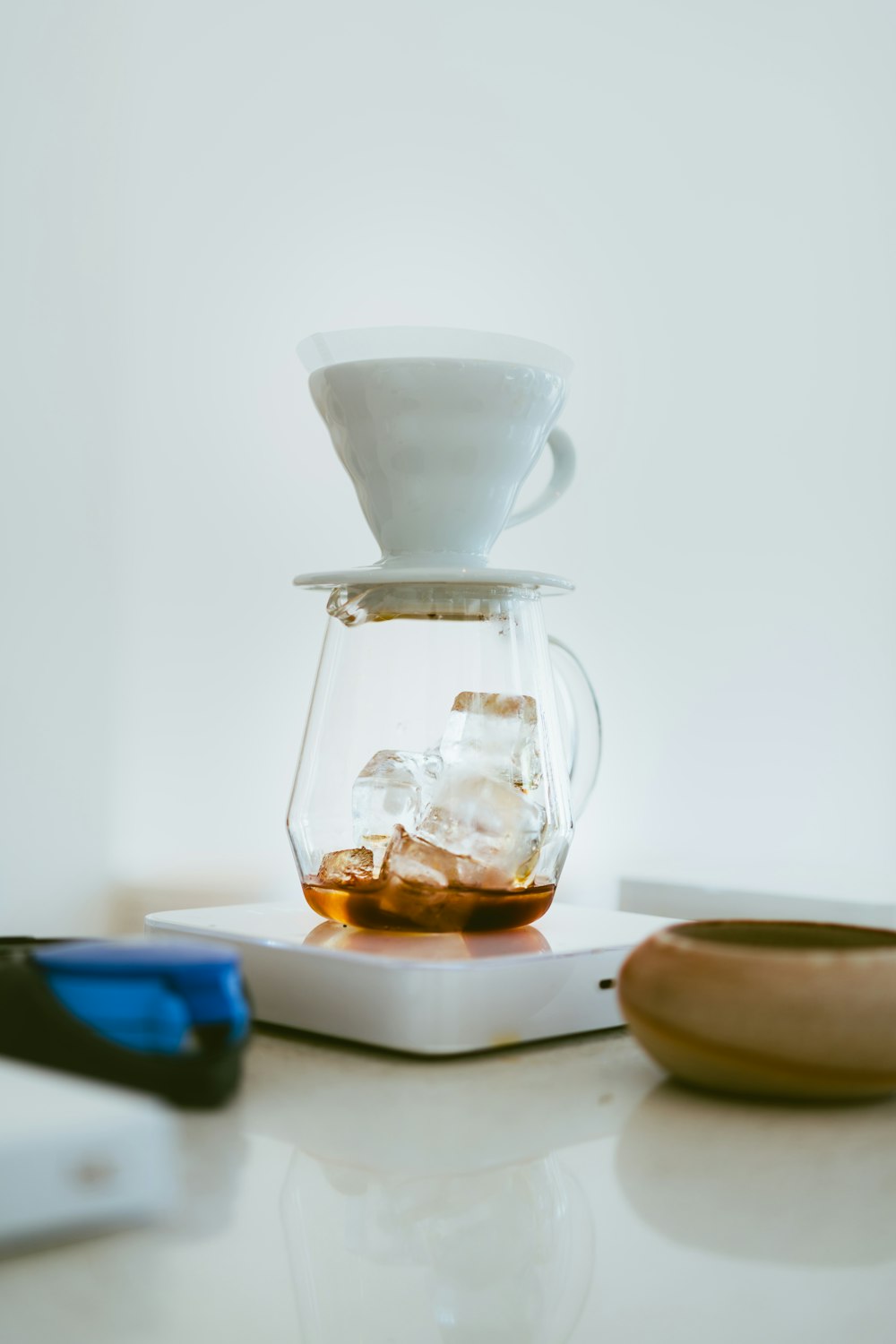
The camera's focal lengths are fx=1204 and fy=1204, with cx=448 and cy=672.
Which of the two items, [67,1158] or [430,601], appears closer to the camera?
[67,1158]

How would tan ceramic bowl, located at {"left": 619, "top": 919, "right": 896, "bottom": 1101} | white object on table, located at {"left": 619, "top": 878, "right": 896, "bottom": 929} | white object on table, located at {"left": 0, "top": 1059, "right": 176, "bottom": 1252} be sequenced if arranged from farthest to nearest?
white object on table, located at {"left": 619, "top": 878, "right": 896, "bottom": 929}
tan ceramic bowl, located at {"left": 619, "top": 919, "right": 896, "bottom": 1101}
white object on table, located at {"left": 0, "top": 1059, "right": 176, "bottom": 1252}

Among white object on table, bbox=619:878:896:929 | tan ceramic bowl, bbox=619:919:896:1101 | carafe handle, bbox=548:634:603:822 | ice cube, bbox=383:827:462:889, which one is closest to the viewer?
tan ceramic bowl, bbox=619:919:896:1101

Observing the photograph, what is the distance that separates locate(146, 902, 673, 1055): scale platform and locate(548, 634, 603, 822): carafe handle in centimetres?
13

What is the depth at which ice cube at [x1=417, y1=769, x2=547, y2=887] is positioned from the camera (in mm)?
522

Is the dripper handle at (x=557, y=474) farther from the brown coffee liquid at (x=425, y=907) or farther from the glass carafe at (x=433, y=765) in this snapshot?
the brown coffee liquid at (x=425, y=907)

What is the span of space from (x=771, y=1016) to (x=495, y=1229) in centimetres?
11

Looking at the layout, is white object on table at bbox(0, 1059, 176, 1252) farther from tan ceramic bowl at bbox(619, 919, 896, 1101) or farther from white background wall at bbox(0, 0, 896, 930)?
white background wall at bbox(0, 0, 896, 930)

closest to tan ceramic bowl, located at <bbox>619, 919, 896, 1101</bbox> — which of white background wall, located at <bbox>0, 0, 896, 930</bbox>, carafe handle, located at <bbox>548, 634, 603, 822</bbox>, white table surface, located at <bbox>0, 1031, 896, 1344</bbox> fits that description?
white table surface, located at <bbox>0, 1031, 896, 1344</bbox>

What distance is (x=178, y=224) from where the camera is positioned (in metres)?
1.96

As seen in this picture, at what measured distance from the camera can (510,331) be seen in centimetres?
204

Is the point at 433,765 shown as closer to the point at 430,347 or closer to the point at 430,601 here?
the point at 430,601

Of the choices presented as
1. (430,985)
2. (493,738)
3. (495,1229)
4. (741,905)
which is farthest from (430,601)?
(741,905)

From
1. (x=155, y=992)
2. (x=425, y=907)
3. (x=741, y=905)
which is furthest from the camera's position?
(x=741, y=905)

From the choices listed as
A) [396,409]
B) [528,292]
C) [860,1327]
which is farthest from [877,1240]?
[528,292]
